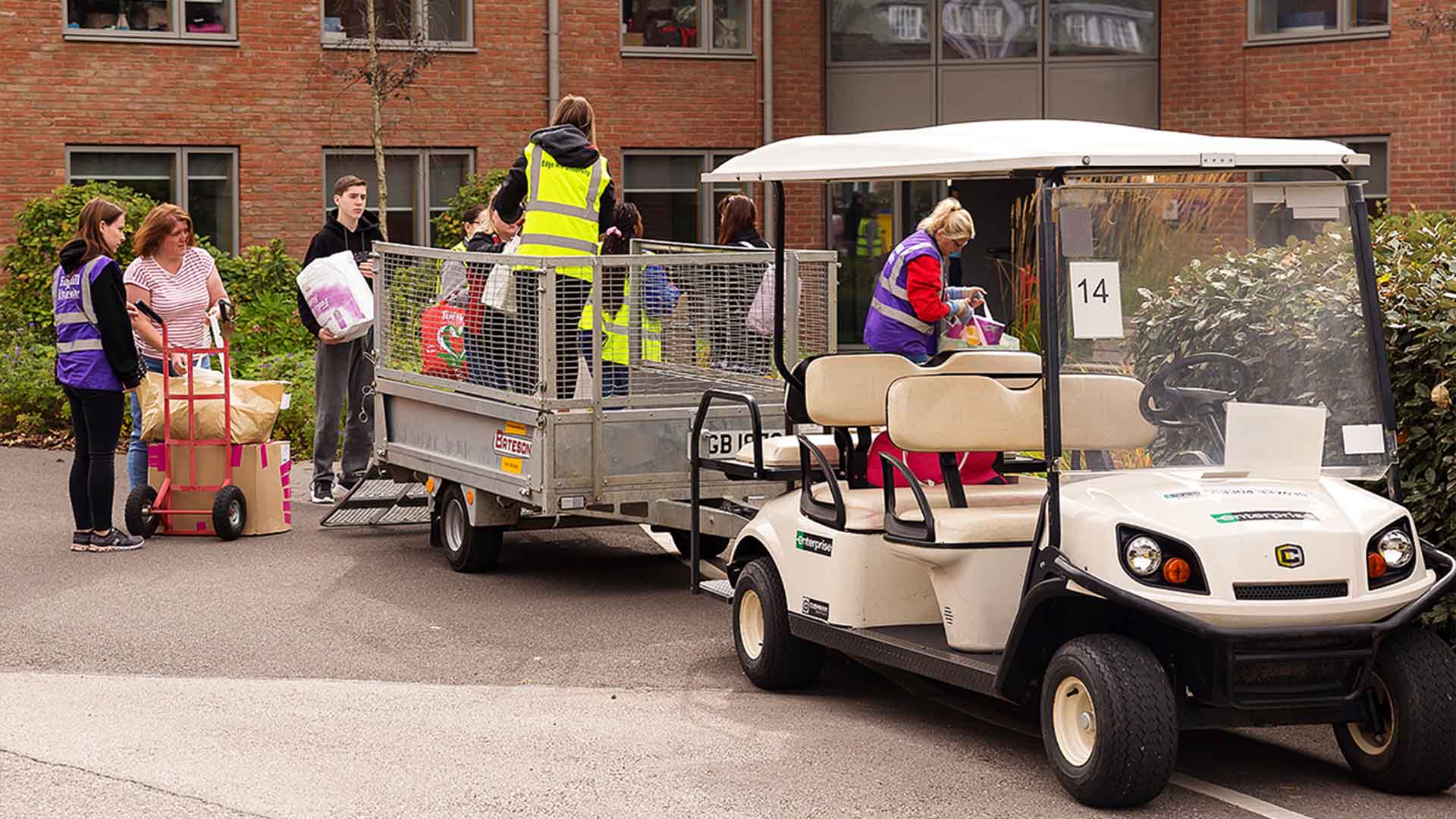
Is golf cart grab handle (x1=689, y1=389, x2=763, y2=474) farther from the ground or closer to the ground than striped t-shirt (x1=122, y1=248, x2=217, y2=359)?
closer to the ground

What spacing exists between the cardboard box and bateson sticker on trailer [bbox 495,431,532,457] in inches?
99.1

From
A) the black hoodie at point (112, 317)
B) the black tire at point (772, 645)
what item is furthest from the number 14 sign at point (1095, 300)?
the black hoodie at point (112, 317)

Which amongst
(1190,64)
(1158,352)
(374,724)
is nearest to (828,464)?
(1158,352)

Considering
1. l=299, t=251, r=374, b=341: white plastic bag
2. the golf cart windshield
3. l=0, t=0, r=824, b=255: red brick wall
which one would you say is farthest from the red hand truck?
l=0, t=0, r=824, b=255: red brick wall

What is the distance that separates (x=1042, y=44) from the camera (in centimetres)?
2344

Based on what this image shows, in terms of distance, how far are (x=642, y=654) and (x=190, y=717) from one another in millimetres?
2066

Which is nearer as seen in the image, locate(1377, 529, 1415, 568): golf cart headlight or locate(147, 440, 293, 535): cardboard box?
locate(1377, 529, 1415, 568): golf cart headlight

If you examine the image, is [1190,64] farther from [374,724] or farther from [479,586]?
[374,724]

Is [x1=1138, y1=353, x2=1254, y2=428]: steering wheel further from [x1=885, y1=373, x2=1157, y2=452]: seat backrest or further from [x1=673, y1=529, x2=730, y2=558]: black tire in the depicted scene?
[x1=673, y1=529, x2=730, y2=558]: black tire

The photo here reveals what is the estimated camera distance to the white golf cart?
6020mm

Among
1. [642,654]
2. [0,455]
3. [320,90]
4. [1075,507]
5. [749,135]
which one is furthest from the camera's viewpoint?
[749,135]

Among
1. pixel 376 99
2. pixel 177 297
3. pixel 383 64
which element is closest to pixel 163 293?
pixel 177 297

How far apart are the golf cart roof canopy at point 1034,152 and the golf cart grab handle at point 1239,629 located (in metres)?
1.34

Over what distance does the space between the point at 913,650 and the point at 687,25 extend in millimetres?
17218
